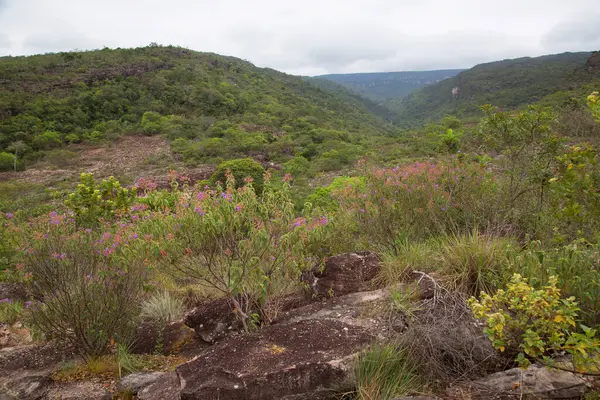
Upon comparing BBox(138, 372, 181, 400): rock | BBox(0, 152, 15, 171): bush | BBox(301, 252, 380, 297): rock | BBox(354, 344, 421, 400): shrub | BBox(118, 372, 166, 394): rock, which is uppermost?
BBox(0, 152, 15, 171): bush

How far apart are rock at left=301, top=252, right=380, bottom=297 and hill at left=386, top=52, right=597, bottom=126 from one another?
5587cm

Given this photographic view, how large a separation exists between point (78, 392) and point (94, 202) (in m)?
7.07

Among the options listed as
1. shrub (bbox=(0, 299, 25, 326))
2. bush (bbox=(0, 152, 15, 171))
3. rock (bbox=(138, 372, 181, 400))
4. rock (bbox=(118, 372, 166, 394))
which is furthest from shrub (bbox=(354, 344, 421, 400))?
bush (bbox=(0, 152, 15, 171))

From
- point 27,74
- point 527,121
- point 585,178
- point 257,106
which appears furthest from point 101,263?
point 27,74

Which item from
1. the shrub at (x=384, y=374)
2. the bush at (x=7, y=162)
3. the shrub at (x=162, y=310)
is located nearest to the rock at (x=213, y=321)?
the shrub at (x=162, y=310)

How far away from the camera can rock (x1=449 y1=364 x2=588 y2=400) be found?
256cm

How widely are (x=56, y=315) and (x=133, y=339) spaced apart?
2.92ft

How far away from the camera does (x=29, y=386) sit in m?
3.75

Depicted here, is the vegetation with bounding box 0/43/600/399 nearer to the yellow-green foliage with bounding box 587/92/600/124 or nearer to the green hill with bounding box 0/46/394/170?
the yellow-green foliage with bounding box 587/92/600/124

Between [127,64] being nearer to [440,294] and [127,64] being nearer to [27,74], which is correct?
[27,74]

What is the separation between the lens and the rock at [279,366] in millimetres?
2928

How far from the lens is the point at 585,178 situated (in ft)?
8.51

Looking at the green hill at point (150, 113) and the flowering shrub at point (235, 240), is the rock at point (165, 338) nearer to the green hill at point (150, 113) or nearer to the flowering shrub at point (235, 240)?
the flowering shrub at point (235, 240)

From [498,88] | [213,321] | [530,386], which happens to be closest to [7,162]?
[213,321]
